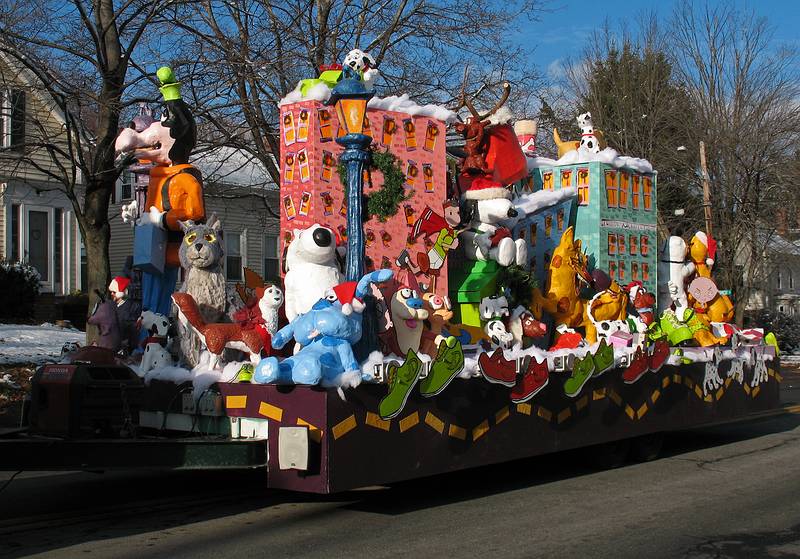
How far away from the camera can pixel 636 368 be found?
980 centimetres

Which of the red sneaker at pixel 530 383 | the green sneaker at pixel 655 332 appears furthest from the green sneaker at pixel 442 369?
the green sneaker at pixel 655 332

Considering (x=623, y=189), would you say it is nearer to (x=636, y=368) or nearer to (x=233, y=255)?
(x=636, y=368)

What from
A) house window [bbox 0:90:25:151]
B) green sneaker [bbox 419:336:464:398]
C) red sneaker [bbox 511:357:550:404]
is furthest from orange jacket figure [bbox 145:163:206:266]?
house window [bbox 0:90:25:151]

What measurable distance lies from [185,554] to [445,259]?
14.3ft

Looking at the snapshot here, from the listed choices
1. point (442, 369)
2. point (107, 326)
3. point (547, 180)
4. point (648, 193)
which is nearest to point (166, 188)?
point (107, 326)

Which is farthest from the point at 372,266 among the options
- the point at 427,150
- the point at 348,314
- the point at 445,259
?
the point at 348,314

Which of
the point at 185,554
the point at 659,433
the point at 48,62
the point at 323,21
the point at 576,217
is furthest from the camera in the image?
the point at 323,21

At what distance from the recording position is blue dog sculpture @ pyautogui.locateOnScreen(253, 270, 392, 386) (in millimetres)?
6699

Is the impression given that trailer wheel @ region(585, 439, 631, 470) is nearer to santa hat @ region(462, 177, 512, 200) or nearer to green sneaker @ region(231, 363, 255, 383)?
santa hat @ region(462, 177, 512, 200)

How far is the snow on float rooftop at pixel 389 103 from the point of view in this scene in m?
9.16

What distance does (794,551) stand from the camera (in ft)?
→ 21.8

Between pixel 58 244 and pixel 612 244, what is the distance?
17462 millimetres

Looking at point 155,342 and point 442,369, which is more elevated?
point 155,342

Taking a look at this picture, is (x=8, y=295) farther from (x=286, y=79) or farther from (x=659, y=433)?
(x=659, y=433)
